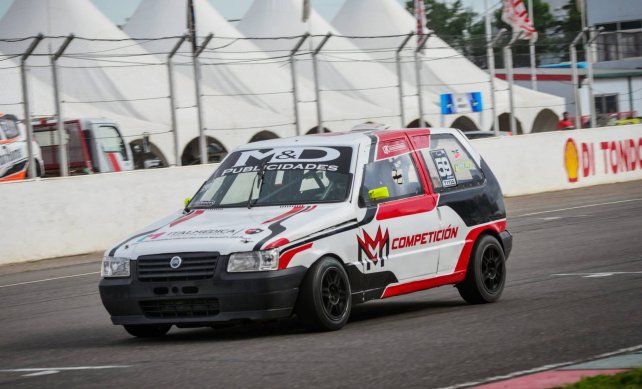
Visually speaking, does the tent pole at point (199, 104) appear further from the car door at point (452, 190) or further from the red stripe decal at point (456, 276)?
the red stripe decal at point (456, 276)

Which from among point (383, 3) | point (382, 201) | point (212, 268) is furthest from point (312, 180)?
point (383, 3)

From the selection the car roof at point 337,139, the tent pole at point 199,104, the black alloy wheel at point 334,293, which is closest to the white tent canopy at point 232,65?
the tent pole at point 199,104

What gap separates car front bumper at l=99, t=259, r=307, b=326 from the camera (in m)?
8.37

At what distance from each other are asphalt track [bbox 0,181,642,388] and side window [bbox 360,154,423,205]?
1.00 m

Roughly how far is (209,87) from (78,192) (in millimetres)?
20124

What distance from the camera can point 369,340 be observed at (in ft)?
27.5

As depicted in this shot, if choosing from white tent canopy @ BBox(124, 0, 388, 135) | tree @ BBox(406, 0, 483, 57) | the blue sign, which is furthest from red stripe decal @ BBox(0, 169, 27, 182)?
tree @ BBox(406, 0, 483, 57)

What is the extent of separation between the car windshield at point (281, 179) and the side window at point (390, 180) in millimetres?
178

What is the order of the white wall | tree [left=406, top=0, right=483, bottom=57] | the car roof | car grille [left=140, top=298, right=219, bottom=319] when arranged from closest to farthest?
car grille [left=140, top=298, right=219, bottom=319], the car roof, the white wall, tree [left=406, top=0, right=483, bottom=57]

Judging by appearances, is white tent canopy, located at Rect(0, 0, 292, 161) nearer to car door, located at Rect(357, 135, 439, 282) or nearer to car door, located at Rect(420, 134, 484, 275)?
car door, located at Rect(420, 134, 484, 275)

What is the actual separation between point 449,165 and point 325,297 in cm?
231

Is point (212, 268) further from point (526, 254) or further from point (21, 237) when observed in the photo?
point (21, 237)

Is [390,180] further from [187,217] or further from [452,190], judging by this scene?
[187,217]

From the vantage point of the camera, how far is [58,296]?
1327 cm
